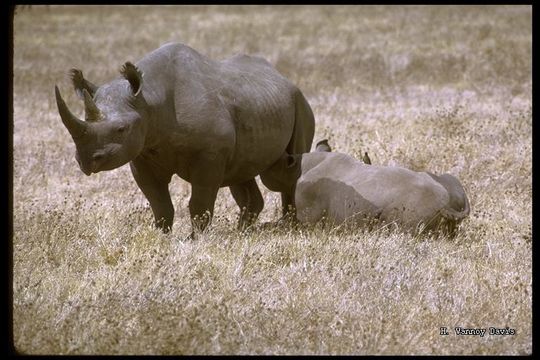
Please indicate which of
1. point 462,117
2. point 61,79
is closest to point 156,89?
point 462,117

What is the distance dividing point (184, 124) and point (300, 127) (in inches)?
80.8

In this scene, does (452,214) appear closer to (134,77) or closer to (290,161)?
(290,161)

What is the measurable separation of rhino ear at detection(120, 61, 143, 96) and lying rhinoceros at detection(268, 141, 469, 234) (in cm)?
207

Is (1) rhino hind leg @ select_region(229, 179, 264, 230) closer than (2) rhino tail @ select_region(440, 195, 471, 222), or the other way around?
(2) rhino tail @ select_region(440, 195, 471, 222)

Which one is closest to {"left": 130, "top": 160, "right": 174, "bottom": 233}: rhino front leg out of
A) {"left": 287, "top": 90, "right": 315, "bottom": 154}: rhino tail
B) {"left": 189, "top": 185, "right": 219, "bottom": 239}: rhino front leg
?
{"left": 189, "top": 185, "right": 219, "bottom": 239}: rhino front leg

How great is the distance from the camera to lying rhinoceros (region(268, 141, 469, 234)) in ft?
27.2

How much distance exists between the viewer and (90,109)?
712 centimetres

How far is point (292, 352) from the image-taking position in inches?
218

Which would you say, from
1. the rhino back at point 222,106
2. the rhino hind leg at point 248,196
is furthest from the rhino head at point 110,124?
the rhino hind leg at point 248,196

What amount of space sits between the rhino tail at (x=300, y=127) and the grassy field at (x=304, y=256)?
789 millimetres

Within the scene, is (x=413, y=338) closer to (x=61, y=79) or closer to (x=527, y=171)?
(x=527, y=171)

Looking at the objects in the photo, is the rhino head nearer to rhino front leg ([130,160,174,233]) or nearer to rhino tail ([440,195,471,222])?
rhino front leg ([130,160,174,233])

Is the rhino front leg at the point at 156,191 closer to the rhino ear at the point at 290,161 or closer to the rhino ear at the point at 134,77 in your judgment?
the rhino ear at the point at 134,77

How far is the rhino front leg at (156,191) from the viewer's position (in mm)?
8242
